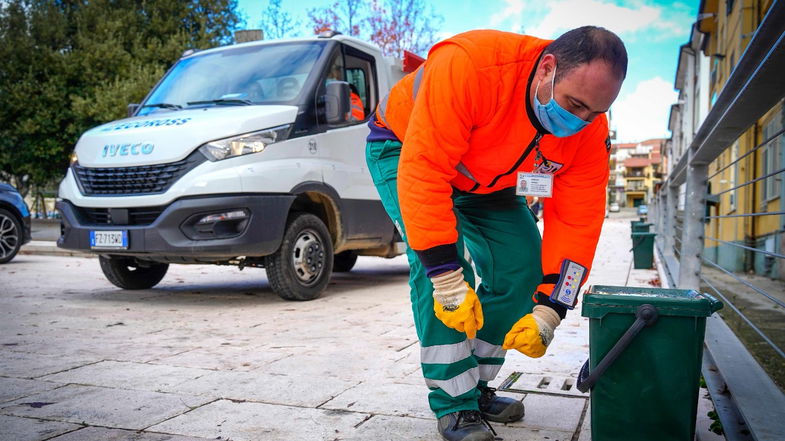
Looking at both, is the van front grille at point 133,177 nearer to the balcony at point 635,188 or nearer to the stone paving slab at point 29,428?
the stone paving slab at point 29,428

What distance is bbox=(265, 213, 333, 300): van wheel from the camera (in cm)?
584

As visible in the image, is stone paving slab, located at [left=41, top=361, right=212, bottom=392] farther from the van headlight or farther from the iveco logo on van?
the iveco logo on van

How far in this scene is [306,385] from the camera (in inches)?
128

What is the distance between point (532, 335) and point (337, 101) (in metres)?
4.09

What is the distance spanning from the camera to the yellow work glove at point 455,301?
7.61 feet

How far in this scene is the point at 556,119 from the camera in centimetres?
236

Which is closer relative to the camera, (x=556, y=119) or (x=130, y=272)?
(x=556, y=119)

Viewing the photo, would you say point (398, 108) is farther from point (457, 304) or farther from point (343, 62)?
point (343, 62)

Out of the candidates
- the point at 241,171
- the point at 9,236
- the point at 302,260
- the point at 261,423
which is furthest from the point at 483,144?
the point at 9,236

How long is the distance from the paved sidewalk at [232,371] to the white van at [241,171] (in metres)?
0.50

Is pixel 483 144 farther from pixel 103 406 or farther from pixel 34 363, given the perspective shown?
pixel 34 363

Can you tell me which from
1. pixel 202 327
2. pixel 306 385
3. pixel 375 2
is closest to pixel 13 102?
pixel 375 2

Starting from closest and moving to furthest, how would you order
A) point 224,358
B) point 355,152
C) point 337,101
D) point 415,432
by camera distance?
1. point 415,432
2. point 224,358
3. point 337,101
4. point 355,152

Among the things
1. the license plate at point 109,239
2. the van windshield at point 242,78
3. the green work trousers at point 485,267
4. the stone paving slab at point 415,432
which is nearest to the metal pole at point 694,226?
the green work trousers at point 485,267
